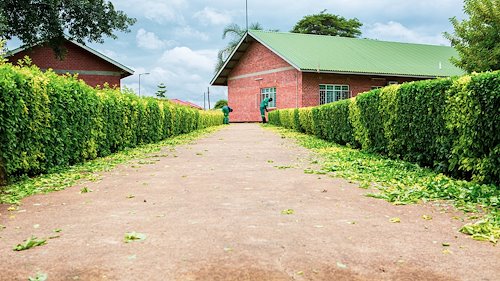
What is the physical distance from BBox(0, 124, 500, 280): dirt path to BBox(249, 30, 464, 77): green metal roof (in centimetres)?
2530

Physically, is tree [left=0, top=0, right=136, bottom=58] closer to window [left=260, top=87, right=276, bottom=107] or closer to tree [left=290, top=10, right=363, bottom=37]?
window [left=260, top=87, right=276, bottom=107]

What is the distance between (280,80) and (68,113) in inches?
1031

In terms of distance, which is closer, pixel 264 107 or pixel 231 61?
pixel 264 107

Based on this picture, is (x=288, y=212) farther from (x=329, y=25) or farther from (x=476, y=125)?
(x=329, y=25)

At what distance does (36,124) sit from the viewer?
25.3ft

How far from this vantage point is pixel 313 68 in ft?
101

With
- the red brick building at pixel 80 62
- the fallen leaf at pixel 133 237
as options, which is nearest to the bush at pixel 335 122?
the fallen leaf at pixel 133 237

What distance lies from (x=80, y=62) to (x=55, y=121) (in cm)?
2425

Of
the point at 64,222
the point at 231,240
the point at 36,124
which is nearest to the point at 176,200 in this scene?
the point at 64,222

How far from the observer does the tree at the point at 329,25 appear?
55062mm

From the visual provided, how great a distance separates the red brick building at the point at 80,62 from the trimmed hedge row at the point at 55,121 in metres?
18.2

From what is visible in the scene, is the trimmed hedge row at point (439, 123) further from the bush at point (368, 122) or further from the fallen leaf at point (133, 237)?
the fallen leaf at point (133, 237)

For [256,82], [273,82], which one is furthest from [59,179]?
[256,82]

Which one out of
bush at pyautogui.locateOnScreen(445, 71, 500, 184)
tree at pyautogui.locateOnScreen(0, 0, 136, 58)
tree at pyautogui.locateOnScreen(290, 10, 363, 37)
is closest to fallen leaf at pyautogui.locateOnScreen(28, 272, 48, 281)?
bush at pyautogui.locateOnScreen(445, 71, 500, 184)
